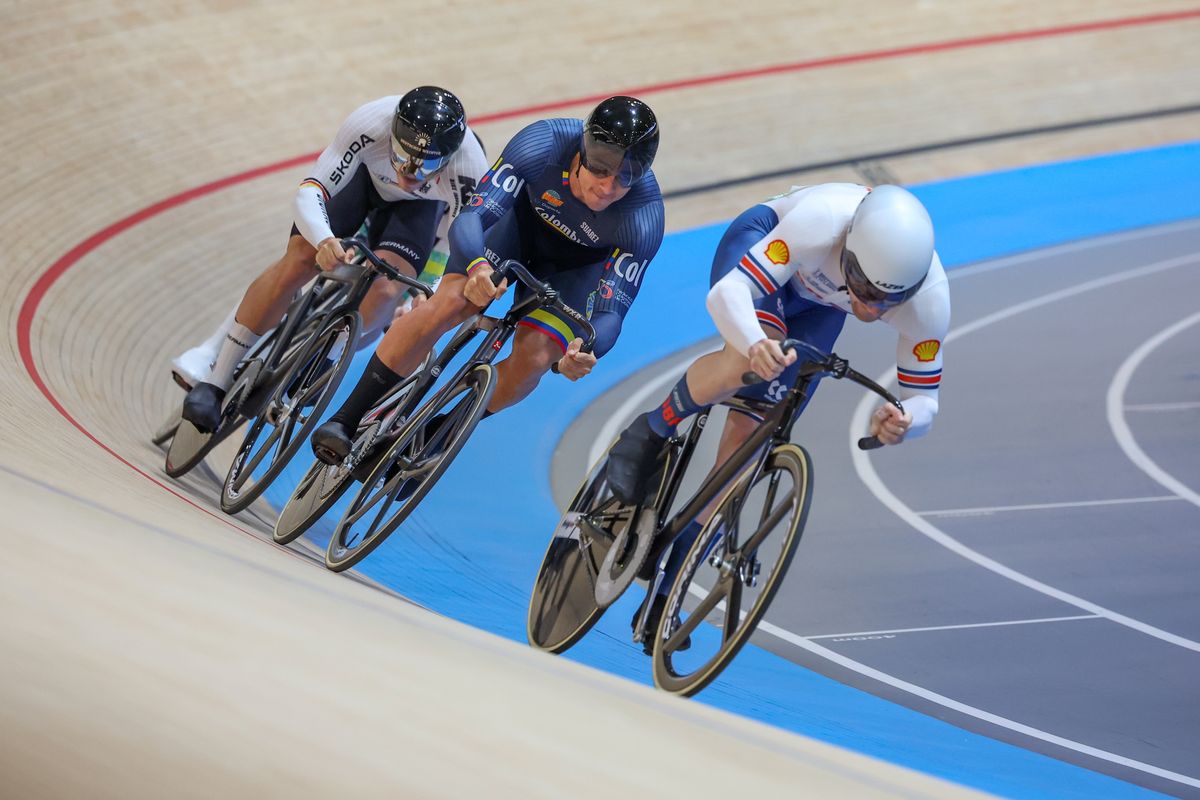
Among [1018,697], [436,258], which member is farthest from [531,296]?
[1018,697]

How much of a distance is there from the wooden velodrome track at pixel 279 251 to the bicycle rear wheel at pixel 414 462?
453mm

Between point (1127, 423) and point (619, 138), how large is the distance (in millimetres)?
3590

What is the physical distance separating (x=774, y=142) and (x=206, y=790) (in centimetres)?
803

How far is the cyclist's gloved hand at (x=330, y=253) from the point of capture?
3.94 m

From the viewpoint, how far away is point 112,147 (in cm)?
679

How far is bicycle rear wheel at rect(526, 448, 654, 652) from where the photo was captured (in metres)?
3.62

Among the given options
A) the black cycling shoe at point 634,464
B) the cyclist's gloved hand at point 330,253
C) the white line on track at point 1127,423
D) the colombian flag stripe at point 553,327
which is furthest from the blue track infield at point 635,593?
the white line on track at point 1127,423

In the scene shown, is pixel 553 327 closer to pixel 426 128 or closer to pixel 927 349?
pixel 426 128

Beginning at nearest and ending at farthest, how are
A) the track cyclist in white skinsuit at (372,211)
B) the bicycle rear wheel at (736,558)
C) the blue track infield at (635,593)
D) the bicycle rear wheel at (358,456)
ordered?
the bicycle rear wheel at (736,558) → the blue track infield at (635,593) → the bicycle rear wheel at (358,456) → the track cyclist in white skinsuit at (372,211)

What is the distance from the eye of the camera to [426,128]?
Answer: 386 cm

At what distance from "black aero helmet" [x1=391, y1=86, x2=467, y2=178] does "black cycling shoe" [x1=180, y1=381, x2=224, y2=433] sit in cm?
107

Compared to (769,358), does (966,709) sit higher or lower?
lower

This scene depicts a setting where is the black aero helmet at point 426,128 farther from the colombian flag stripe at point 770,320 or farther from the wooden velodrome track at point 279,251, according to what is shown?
the wooden velodrome track at point 279,251

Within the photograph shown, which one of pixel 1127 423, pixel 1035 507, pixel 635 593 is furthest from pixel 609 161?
pixel 1127 423
